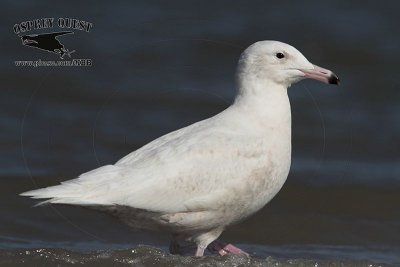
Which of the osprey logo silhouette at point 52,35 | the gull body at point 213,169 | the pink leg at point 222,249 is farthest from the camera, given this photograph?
the osprey logo silhouette at point 52,35

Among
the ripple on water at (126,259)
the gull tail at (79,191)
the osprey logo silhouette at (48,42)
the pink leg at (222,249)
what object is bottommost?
the ripple on water at (126,259)

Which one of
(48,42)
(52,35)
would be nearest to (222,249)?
(48,42)

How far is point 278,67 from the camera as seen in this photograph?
27.8 ft

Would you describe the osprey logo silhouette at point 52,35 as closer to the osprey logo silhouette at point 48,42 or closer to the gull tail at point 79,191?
the osprey logo silhouette at point 48,42

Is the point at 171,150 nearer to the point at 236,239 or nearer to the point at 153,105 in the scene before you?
the point at 236,239

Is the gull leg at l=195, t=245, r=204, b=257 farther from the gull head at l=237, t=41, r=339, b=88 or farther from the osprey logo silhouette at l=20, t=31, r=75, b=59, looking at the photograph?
the osprey logo silhouette at l=20, t=31, r=75, b=59

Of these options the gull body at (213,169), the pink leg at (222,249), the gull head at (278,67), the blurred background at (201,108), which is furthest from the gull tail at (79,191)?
the blurred background at (201,108)

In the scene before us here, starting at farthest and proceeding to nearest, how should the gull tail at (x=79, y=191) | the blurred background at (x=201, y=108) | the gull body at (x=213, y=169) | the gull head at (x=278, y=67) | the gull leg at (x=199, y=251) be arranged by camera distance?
1. the blurred background at (x=201, y=108)
2. the gull leg at (x=199, y=251)
3. the gull head at (x=278, y=67)
4. the gull body at (x=213, y=169)
5. the gull tail at (x=79, y=191)

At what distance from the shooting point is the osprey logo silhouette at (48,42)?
13.7 m

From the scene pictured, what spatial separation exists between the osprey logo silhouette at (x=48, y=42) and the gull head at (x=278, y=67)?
18.5 ft

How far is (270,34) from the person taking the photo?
48.3ft

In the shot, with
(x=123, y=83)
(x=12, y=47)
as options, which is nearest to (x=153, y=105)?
(x=123, y=83)

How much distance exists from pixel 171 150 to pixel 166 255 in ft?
3.32

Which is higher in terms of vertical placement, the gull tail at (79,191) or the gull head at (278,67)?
the gull head at (278,67)
